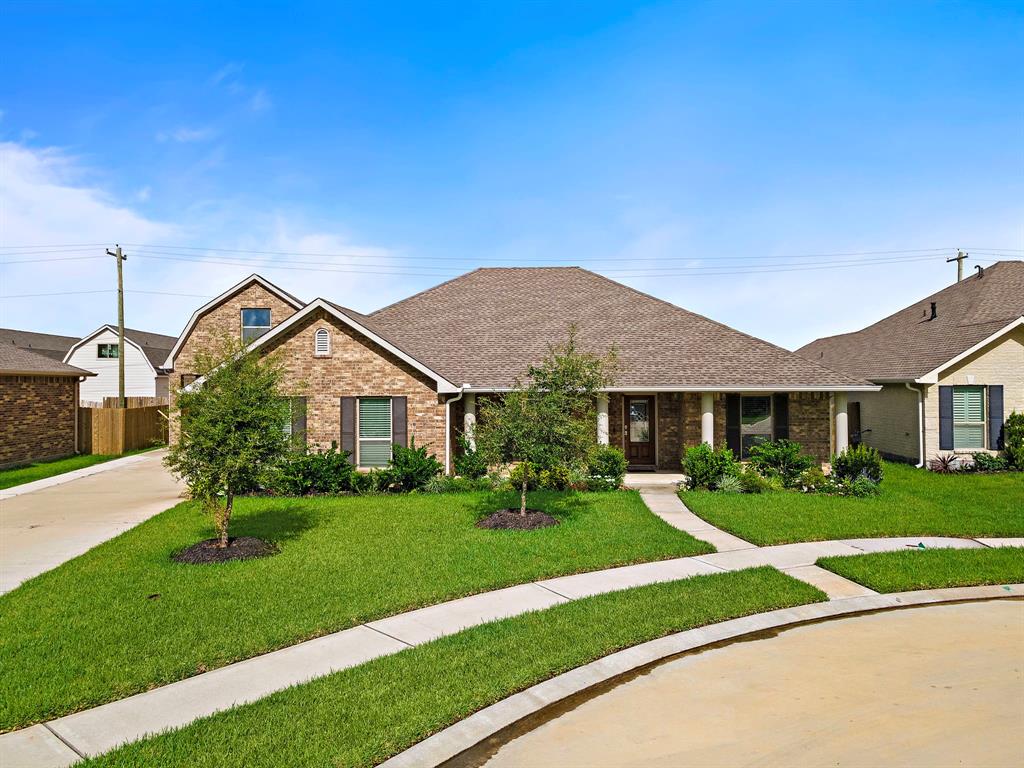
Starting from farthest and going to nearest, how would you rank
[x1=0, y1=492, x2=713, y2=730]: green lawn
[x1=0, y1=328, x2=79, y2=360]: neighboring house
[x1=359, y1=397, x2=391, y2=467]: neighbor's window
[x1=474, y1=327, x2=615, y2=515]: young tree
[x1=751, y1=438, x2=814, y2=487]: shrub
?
→ [x1=0, y1=328, x2=79, y2=360]: neighboring house < [x1=359, y1=397, x2=391, y2=467]: neighbor's window < [x1=751, y1=438, x2=814, y2=487]: shrub < [x1=474, y1=327, x2=615, y2=515]: young tree < [x1=0, y1=492, x2=713, y2=730]: green lawn

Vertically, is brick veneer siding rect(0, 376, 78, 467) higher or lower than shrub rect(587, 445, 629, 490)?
higher

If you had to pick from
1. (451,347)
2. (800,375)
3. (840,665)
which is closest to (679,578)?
(840,665)

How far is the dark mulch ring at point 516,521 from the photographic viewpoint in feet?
38.5

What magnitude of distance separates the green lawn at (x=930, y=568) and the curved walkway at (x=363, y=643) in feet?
1.01

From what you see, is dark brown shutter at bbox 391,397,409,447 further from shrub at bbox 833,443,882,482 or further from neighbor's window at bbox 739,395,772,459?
shrub at bbox 833,443,882,482

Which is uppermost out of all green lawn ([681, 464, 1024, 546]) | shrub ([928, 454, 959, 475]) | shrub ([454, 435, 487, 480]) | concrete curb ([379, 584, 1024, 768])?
shrub ([454, 435, 487, 480])

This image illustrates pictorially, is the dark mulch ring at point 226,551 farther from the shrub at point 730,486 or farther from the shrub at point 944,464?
the shrub at point 944,464

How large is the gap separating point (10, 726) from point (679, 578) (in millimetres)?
7516

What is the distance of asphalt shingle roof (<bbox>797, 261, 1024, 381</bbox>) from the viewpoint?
19.7 metres

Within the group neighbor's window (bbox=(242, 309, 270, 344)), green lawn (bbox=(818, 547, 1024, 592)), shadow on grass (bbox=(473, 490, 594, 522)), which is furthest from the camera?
neighbor's window (bbox=(242, 309, 270, 344))

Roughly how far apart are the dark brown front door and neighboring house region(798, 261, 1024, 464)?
8208 mm

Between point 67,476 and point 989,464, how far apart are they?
91.2 feet

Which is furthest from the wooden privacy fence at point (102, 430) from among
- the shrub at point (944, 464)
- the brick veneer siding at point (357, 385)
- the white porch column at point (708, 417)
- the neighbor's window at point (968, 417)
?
the neighbor's window at point (968, 417)

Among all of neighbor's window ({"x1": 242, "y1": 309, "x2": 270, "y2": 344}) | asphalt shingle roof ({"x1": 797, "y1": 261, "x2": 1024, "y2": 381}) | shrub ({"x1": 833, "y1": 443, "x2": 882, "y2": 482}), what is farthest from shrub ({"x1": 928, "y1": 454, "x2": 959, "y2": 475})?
neighbor's window ({"x1": 242, "y1": 309, "x2": 270, "y2": 344})
